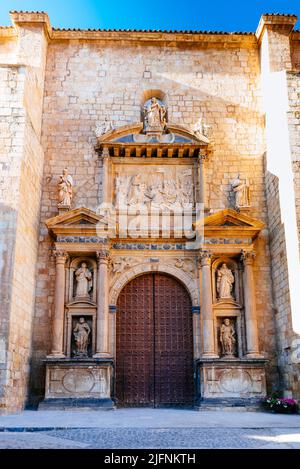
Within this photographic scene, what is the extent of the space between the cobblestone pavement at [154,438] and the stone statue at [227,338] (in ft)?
15.1

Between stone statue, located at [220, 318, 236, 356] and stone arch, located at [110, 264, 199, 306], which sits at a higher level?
stone arch, located at [110, 264, 199, 306]

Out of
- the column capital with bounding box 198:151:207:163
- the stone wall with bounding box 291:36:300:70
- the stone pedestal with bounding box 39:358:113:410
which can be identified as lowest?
the stone pedestal with bounding box 39:358:113:410

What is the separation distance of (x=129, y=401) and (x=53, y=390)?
1.73 metres

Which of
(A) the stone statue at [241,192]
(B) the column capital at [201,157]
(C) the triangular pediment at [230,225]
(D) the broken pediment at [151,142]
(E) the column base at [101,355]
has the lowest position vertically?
(E) the column base at [101,355]

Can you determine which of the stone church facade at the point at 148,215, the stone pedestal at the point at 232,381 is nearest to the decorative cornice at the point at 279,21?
Result: the stone church facade at the point at 148,215

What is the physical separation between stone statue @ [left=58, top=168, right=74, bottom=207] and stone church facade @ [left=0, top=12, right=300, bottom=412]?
5 centimetres

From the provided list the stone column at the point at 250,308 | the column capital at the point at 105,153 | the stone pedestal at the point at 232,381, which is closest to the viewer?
the stone pedestal at the point at 232,381

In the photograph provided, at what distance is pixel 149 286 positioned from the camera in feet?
40.3

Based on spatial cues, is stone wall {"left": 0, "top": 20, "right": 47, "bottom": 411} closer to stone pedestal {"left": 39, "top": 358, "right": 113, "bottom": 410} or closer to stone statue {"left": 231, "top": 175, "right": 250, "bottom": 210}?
stone pedestal {"left": 39, "top": 358, "right": 113, "bottom": 410}

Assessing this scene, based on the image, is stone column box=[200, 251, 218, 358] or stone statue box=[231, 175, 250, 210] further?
stone statue box=[231, 175, 250, 210]

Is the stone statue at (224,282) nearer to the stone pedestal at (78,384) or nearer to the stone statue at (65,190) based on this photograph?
the stone pedestal at (78,384)

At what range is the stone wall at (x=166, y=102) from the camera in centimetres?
1278

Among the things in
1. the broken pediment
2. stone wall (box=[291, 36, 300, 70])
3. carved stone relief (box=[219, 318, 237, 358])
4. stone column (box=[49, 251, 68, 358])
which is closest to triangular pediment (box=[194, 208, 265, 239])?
the broken pediment

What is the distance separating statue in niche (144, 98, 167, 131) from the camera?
42.9ft
